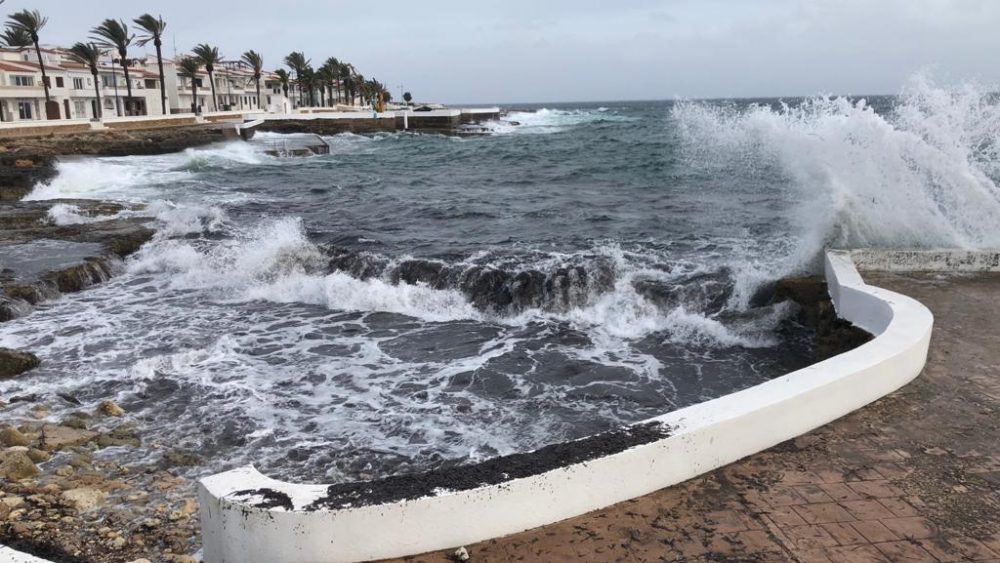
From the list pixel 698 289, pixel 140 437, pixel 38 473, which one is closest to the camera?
pixel 38 473

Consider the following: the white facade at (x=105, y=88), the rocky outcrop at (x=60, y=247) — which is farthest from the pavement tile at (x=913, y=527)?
the white facade at (x=105, y=88)

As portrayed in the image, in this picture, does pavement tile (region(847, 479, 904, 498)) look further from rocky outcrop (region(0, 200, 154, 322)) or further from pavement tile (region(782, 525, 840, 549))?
rocky outcrop (region(0, 200, 154, 322))

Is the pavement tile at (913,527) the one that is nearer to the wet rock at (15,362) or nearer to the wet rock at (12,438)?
the wet rock at (12,438)

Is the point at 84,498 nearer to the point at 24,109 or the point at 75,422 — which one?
the point at 75,422

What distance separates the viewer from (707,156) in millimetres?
34125

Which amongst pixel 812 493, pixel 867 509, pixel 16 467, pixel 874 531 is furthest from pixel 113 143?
pixel 874 531

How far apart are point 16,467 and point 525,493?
4.30m

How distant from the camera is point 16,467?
521 cm

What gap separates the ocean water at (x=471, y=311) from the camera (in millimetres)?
6594

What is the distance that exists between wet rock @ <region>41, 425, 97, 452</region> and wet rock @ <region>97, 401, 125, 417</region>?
1.51ft

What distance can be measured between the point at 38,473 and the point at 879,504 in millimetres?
5815

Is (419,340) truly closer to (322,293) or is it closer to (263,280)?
(322,293)

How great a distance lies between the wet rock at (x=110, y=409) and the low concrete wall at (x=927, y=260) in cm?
819

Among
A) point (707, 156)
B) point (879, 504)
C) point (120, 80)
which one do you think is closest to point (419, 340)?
point (879, 504)
